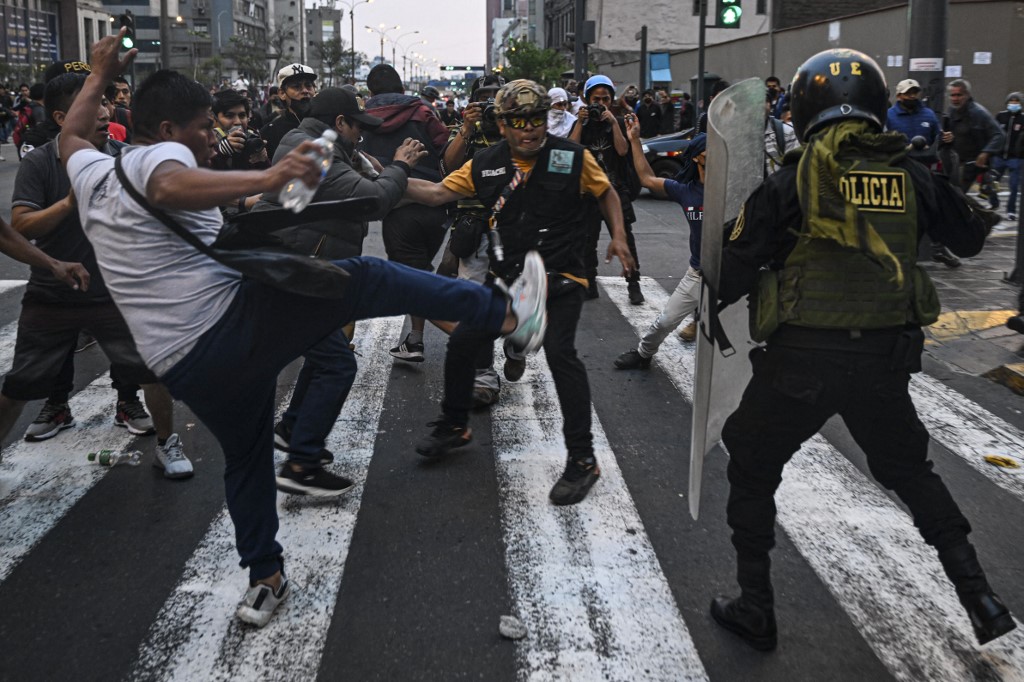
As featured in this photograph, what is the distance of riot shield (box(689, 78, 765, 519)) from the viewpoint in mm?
3227

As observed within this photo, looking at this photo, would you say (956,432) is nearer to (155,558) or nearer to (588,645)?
(588,645)

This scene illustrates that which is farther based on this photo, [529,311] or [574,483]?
[574,483]

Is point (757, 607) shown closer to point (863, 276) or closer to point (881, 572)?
point (881, 572)

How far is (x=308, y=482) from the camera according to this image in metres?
4.64

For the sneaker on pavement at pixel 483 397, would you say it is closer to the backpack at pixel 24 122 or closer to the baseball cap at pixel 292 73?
the baseball cap at pixel 292 73

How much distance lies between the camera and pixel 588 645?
3344 mm

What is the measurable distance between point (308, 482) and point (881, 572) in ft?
8.22

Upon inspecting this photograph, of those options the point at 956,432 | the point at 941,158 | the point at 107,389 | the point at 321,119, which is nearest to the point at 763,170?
the point at 321,119

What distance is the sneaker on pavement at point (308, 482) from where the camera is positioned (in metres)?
4.62

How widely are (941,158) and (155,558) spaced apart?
34.0ft

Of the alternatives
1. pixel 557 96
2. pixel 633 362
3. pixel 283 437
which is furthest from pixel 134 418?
pixel 557 96

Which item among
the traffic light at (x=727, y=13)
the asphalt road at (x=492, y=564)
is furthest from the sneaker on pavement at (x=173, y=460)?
the traffic light at (x=727, y=13)

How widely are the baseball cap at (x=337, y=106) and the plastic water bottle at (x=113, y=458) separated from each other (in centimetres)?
200

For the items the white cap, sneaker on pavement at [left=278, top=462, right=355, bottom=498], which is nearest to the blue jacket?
the white cap
